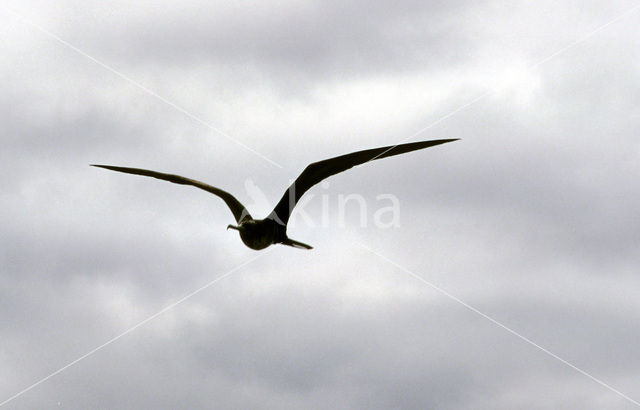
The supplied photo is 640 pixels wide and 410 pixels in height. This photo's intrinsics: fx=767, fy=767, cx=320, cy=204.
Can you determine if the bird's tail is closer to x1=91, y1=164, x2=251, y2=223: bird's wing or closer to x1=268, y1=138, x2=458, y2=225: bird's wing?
x1=268, y1=138, x2=458, y2=225: bird's wing

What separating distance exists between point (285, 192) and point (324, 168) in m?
0.85

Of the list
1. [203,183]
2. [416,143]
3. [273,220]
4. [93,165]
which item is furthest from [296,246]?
[93,165]

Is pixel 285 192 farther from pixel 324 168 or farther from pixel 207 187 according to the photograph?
pixel 207 187

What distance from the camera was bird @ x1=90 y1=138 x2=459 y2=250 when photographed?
1163 cm

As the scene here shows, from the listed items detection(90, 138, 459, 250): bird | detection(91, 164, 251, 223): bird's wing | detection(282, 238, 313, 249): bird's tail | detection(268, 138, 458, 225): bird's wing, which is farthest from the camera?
detection(282, 238, 313, 249): bird's tail

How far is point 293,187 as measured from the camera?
1229 cm

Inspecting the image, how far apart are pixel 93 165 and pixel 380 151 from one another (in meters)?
4.55

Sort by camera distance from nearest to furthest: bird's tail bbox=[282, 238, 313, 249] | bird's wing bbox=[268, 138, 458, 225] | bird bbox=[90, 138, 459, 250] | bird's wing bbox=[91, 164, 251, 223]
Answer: bird's wing bbox=[268, 138, 458, 225] → bird bbox=[90, 138, 459, 250] → bird's wing bbox=[91, 164, 251, 223] → bird's tail bbox=[282, 238, 313, 249]

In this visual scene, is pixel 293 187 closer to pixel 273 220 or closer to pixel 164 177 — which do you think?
pixel 273 220

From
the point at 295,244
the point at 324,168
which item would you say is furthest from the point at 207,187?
the point at 324,168

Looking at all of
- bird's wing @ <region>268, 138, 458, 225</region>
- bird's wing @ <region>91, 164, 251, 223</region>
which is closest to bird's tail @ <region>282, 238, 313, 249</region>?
bird's wing @ <region>268, 138, 458, 225</region>

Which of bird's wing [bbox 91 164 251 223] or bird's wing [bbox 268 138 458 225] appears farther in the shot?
bird's wing [bbox 91 164 251 223]

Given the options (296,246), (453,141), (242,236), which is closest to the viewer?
(453,141)

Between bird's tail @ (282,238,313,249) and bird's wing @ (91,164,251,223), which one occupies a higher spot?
bird's wing @ (91,164,251,223)
